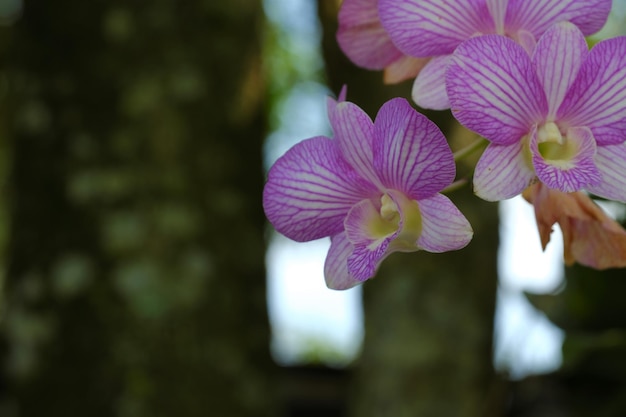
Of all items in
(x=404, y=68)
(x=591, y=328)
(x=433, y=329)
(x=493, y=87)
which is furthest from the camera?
(x=433, y=329)

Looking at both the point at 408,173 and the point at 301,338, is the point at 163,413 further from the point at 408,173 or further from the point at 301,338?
the point at 301,338

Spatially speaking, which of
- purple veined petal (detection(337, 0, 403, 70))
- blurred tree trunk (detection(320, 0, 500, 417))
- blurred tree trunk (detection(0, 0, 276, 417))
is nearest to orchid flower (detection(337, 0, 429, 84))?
purple veined petal (detection(337, 0, 403, 70))

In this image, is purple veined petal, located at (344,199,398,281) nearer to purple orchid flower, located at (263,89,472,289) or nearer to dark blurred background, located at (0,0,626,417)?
purple orchid flower, located at (263,89,472,289)

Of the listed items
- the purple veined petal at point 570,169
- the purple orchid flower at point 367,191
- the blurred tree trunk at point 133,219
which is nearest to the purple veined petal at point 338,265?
the purple orchid flower at point 367,191

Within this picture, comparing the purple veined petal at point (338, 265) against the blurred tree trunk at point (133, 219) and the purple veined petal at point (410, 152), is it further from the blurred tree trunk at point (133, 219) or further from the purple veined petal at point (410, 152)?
the blurred tree trunk at point (133, 219)

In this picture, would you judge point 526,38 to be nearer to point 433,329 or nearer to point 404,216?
point 404,216

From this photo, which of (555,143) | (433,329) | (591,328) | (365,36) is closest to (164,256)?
(433,329)
